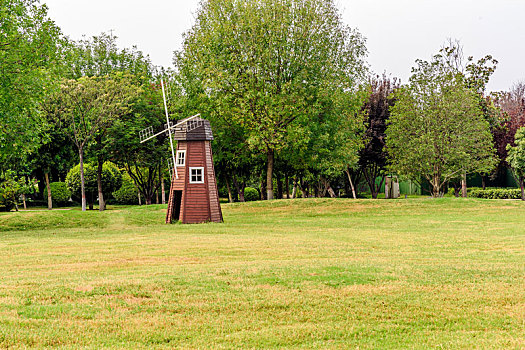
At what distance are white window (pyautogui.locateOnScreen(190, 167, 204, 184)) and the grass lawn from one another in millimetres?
10024

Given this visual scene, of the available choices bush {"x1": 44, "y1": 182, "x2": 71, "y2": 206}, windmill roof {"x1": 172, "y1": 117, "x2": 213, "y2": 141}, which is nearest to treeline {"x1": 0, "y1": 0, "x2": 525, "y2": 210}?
bush {"x1": 44, "y1": 182, "x2": 71, "y2": 206}

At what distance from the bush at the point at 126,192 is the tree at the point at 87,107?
12.6 metres

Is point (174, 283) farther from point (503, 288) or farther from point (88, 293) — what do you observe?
point (503, 288)

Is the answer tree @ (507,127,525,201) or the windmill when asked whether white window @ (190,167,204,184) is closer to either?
the windmill

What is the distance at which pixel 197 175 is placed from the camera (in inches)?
1241

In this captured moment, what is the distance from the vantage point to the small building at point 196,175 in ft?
103

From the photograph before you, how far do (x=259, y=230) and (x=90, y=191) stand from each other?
93.8 feet

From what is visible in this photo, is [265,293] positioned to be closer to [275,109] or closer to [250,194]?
[275,109]

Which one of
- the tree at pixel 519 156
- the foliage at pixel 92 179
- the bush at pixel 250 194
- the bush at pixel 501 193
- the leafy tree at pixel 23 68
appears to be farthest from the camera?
the bush at pixel 250 194

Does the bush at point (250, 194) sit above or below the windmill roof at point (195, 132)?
below

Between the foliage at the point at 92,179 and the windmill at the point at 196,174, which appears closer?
the windmill at the point at 196,174

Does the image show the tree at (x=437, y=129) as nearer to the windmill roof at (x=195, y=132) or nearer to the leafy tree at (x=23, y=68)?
the windmill roof at (x=195, y=132)

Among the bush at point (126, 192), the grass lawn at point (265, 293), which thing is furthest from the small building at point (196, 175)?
the bush at point (126, 192)

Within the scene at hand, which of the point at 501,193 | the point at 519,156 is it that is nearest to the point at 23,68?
the point at 519,156
